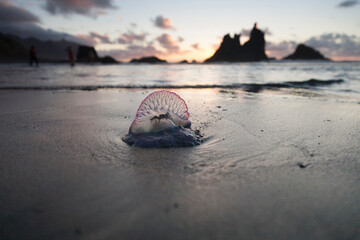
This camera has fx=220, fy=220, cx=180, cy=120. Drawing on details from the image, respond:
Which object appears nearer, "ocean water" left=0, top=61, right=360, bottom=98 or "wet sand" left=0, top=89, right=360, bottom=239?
"wet sand" left=0, top=89, right=360, bottom=239

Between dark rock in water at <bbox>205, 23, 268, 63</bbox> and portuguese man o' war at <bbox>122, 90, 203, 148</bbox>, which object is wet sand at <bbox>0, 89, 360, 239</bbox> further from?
dark rock in water at <bbox>205, 23, 268, 63</bbox>

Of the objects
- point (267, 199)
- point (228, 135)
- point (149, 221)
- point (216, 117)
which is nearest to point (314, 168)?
point (267, 199)

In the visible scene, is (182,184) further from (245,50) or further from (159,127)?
(245,50)

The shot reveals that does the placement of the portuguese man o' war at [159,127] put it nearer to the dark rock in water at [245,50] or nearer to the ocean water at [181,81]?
the ocean water at [181,81]

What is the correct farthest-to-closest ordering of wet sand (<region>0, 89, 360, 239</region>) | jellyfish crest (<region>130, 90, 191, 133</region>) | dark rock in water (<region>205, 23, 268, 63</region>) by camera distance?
dark rock in water (<region>205, 23, 268, 63</region>) < jellyfish crest (<region>130, 90, 191, 133</region>) < wet sand (<region>0, 89, 360, 239</region>)

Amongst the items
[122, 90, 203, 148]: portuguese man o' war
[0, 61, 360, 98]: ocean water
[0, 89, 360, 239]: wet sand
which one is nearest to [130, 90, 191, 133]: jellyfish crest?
[122, 90, 203, 148]: portuguese man o' war

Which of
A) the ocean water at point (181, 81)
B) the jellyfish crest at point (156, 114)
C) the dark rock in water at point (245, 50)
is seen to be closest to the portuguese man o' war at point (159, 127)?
the jellyfish crest at point (156, 114)
